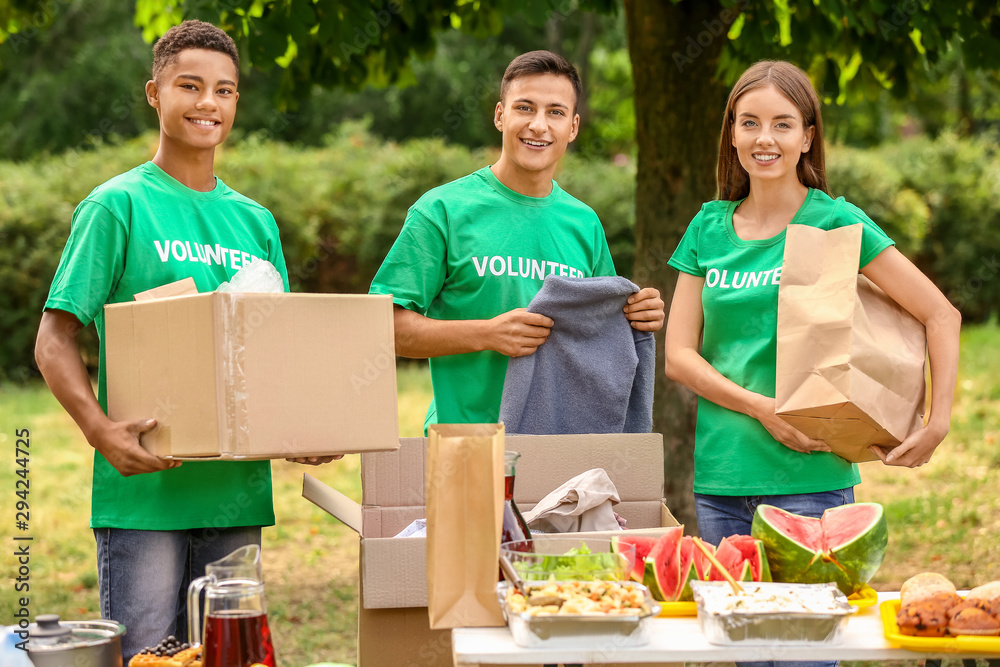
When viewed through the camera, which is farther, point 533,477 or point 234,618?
point 533,477

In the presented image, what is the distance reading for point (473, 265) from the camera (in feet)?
9.68

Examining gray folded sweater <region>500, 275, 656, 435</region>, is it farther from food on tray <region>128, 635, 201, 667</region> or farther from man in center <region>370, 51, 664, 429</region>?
food on tray <region>128, 635, 201, 667</region>

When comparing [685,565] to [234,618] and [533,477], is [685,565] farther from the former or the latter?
[234,618]

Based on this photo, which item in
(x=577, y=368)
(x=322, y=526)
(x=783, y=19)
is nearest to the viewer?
(x=577, y=368)

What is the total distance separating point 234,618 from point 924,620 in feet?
4.20

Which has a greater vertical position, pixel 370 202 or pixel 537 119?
pixel 370 202

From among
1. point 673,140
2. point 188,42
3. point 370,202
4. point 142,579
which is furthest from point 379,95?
point 142,579

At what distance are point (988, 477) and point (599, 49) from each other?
13.8 metres

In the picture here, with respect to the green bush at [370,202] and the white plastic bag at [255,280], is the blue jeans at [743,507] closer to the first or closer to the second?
the white plastic bag at [255,280]

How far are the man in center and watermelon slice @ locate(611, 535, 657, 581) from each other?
90 cm

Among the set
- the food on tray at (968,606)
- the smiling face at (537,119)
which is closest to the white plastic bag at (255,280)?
the smiling face at (537,119)

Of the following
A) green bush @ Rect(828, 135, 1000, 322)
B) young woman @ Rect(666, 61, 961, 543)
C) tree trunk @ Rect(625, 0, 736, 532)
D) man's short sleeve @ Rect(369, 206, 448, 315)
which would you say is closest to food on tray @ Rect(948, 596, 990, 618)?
young woman @ Rect(666, 61, 961, 543)

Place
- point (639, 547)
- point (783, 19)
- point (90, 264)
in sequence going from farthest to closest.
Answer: point (783, 19)
point (90, 264)
point (639, 547)

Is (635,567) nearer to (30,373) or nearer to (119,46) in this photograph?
(30,373)
